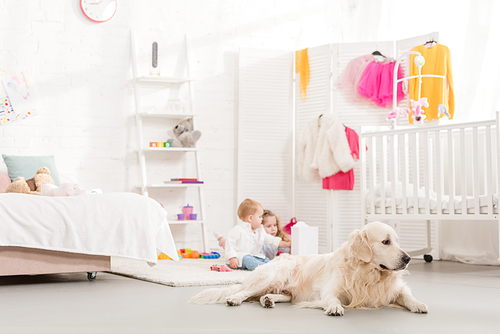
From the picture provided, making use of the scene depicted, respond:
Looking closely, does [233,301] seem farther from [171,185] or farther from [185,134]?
[185,134]

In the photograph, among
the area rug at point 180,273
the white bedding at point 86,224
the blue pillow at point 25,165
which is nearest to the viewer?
the white bedding at point 86,224

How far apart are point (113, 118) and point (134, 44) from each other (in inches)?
25.4

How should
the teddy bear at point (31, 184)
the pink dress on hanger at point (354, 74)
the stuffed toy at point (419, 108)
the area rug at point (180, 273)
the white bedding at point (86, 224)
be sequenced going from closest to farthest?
the white bedding at point (86, 224)
the area rug at point (180, 273)
the teddy bear at point (31, 184)
the stuffed toy at point (419, 108)
the pink dress on hanger at point (354, 74)

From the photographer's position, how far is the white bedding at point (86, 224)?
2.58 meters

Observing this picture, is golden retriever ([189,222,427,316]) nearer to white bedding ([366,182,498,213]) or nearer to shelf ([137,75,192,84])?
white bedding ([366,182,498,213])

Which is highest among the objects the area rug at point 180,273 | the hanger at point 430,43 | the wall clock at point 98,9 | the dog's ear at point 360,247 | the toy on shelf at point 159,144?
the wall clock at point 98,9

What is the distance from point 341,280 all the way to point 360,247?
0.14m

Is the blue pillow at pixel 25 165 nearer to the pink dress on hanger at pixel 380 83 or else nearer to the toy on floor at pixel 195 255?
the toy on floor at pixel 195 255

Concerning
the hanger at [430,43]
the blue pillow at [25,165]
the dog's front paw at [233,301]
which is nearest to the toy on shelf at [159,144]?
the blue pillow at [25,165]

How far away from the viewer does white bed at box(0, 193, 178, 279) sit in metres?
2.59

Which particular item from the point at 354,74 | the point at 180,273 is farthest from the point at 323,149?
the point at 180,273

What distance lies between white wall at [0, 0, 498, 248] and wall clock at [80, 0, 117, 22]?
6cm

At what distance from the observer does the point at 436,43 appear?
444 cm

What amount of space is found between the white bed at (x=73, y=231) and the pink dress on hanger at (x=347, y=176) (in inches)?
85.5
